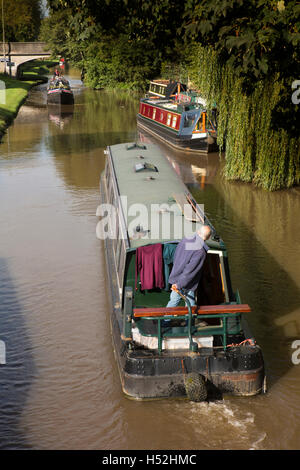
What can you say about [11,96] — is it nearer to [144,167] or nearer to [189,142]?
[189,142]

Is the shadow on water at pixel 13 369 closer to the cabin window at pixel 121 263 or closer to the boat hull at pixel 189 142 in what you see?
the cabin window at pixel 121 263

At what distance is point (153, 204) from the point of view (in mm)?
10875

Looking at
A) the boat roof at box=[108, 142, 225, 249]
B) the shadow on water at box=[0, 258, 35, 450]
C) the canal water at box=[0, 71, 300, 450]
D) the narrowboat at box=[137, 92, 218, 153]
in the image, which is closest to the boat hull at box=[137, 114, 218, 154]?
the narrowboat at box=[137, 92, 218, 153]

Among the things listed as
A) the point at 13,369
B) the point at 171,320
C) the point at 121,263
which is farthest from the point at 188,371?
the point at 13,369

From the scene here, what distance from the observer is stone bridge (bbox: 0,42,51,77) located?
67.6 metres

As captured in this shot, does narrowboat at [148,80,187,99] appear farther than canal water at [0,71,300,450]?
Yes

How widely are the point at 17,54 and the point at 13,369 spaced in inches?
2545

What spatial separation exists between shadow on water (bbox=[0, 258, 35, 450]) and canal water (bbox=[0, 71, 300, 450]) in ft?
0.07

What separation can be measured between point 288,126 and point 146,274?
407 inches

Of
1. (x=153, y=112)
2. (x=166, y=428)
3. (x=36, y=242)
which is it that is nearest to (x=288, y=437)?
(x=166, y=428)

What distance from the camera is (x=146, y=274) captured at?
9.27m

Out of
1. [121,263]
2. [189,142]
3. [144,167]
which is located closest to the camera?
[121,263]

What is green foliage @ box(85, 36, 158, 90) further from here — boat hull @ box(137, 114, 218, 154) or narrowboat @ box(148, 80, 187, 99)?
boat hull @ box(137, 114, 218, 154)

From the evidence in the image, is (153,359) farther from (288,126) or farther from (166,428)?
(288,126)
